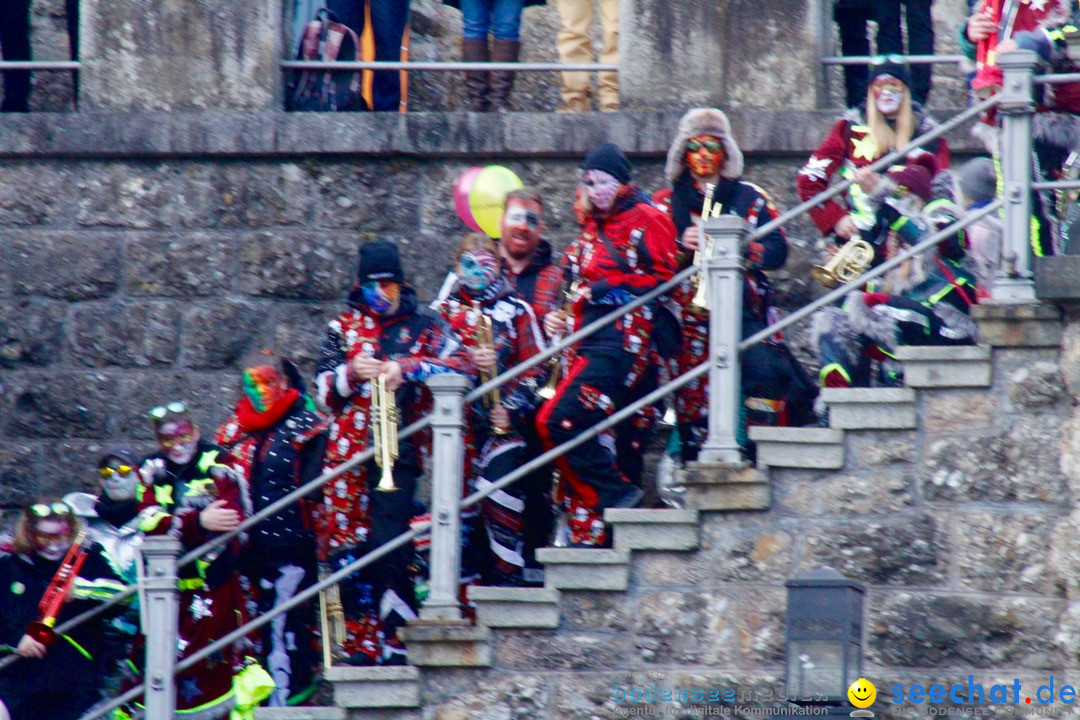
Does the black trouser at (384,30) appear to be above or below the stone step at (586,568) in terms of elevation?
above

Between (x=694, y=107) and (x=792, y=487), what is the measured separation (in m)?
2.87

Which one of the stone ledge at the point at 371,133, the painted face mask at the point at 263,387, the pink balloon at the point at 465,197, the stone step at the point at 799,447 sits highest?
the stone ledge at the point at 371,133

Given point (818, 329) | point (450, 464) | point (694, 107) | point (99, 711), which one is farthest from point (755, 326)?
point (99, 711)

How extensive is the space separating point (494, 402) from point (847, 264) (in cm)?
157

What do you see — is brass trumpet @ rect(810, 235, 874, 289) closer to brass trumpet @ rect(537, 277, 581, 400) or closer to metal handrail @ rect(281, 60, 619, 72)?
brass trumpet @ rect(537, 277, 581, 400)

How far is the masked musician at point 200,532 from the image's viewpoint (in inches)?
367

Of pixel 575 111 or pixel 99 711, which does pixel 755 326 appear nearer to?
pixel 575 111

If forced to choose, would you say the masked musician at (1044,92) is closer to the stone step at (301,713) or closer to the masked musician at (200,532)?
the stone step at (301,713)

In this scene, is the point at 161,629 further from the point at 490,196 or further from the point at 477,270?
the point at 490,196

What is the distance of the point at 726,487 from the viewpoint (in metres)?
8.66

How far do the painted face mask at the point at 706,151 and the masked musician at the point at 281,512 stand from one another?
197 cm

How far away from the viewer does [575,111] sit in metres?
11.1

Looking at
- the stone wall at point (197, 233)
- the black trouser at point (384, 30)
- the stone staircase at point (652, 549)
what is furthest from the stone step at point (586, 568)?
the black trouser at point (384, 30)

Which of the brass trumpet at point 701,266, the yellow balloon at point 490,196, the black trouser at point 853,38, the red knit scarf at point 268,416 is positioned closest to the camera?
the brass trumpet at point 701,266
